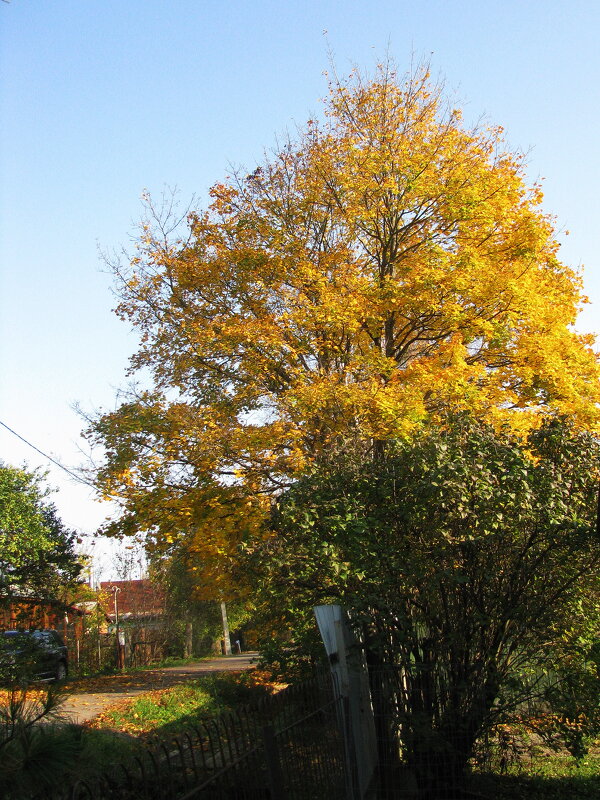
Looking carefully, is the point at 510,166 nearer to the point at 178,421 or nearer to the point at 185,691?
the point at 178,421

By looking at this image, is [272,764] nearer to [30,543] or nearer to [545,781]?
[545,781]

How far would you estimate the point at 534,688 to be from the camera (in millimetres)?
7379

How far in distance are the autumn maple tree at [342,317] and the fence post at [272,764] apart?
21.3 feet

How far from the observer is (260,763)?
15.1ft

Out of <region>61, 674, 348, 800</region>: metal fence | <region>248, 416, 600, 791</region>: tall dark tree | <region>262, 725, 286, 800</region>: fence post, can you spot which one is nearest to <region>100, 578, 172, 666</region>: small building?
<region>248, 416, 600, 791</region>: tall dark tree

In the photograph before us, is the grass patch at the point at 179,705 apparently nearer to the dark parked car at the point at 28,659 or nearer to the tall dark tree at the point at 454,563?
the dark parked car at the point at 28,659

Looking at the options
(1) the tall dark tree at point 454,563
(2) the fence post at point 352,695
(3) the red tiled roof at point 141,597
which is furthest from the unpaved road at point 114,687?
(3) the red tiled roof at point 141,597

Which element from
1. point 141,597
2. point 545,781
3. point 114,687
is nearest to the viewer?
point 545,781

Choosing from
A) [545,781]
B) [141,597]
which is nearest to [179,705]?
[545,781]

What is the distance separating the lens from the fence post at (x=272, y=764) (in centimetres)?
449

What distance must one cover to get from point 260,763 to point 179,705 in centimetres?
988

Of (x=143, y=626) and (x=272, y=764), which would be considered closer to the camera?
(x=272, y=764)

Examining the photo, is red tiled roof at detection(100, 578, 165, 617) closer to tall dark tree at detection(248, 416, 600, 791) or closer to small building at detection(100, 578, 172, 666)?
small building at detection(100, 578, 172, 666)

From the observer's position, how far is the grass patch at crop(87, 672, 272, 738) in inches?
442
